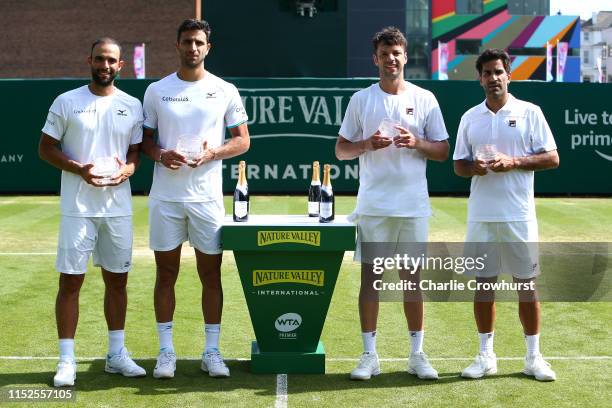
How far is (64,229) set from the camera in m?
6.59

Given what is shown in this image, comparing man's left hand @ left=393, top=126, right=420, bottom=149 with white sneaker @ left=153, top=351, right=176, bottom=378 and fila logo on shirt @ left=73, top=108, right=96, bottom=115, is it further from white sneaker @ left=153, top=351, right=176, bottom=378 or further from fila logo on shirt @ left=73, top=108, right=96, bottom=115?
white sneaker @ left=153, top=351, right=176, bottom=378

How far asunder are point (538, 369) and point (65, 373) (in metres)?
3.24

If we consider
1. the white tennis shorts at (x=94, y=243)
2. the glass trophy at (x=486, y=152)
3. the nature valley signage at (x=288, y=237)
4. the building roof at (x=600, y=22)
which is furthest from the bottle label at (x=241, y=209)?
the building roof at (x=600, y=22)

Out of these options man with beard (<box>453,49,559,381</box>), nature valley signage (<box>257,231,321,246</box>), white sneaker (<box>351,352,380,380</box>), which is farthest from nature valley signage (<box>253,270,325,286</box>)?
man with beard (<box>453,49,559,381</box>)

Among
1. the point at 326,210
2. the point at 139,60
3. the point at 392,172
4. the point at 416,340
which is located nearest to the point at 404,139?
the point at 392,172

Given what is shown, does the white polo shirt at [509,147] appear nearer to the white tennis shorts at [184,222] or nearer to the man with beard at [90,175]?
the white tennis shorts at [184,222]

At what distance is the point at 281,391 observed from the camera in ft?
21.0

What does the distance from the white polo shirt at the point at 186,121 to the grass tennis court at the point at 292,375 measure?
4.32 ft

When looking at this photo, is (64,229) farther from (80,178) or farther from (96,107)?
(96,107)

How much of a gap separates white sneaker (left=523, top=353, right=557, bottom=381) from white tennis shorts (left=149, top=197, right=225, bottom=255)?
7.60 ft

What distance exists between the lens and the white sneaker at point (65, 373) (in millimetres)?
6402

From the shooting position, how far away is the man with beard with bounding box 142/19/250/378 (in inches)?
261

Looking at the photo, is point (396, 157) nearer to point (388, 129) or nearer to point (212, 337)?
point (388, 129)

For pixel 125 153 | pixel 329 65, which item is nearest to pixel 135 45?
pixel 329 65
